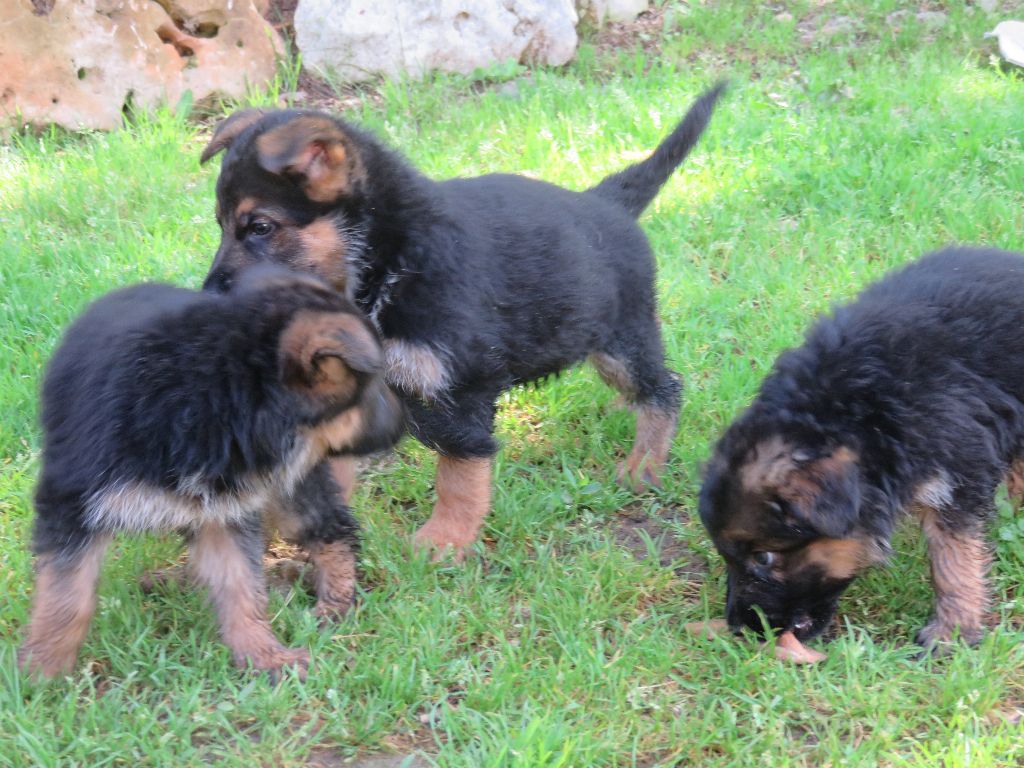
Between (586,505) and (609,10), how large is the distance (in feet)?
21.0

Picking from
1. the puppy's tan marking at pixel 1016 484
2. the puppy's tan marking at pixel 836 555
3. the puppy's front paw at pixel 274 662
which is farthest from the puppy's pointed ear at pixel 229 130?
the puppy's tan marking at pixel 1016 484

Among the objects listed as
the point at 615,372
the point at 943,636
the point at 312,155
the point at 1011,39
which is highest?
the point at 1011,39

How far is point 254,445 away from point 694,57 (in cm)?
678

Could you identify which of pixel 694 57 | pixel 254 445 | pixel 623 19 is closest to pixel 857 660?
pixel 254 445

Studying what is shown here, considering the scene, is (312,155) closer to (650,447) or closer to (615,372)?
(615,372)

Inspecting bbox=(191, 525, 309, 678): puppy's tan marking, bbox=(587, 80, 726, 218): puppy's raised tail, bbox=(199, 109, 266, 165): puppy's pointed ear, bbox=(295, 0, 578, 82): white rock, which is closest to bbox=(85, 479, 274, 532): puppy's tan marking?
bbox=(191, 525, 309, 678): puppy's tan marking

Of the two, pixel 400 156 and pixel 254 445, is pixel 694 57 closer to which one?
pixel 400 156

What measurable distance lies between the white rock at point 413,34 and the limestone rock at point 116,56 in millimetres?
467

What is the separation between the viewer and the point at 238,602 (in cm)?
367

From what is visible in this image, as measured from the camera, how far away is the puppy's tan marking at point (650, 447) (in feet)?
16.0

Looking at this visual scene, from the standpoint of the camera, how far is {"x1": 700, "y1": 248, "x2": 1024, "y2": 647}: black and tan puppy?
362 centimetres

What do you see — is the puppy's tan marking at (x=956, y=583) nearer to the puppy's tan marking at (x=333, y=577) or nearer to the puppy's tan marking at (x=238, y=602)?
the puppy's tan marking at (x=333, y=577)

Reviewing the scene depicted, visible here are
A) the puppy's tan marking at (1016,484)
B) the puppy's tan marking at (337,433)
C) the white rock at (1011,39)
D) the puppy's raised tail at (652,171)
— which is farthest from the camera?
the white rock at (1011,39)

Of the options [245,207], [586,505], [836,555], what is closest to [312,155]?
[245,207]
